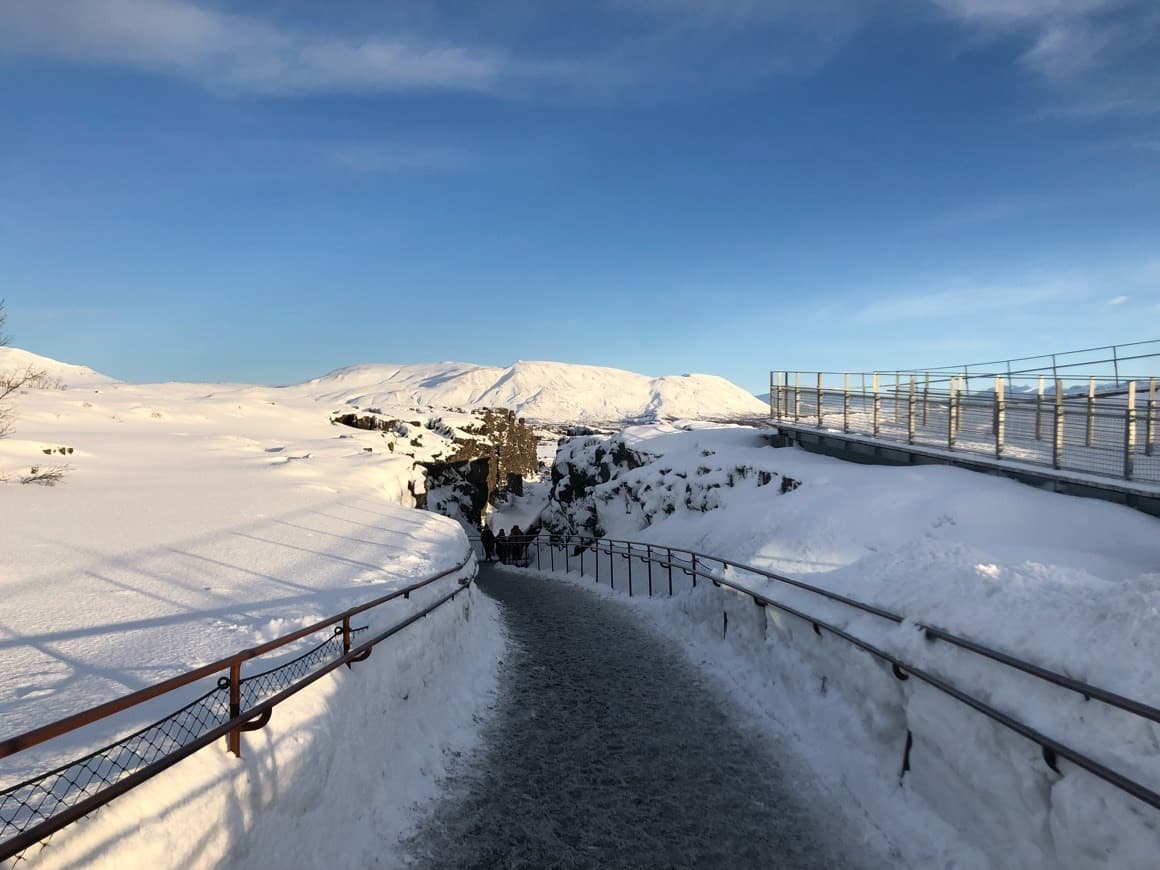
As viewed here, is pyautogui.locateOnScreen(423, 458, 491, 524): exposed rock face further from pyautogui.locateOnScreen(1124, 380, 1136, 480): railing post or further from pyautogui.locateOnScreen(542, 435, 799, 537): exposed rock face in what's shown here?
pyautogui.locateOnScreen(1124, 380, 1136, 480): railing post

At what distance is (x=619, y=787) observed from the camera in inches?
251

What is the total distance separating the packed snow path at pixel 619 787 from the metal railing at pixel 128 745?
1841 mm

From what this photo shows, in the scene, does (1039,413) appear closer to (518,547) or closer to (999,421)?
(999,421)

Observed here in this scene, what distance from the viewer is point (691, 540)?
2128cm

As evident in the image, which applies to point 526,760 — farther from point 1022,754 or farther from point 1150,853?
point 1150,853

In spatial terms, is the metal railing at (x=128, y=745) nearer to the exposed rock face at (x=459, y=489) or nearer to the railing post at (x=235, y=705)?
the railing post at (x=235, y=705)

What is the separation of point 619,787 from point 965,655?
11.3 ft

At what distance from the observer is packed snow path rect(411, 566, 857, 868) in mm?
5250

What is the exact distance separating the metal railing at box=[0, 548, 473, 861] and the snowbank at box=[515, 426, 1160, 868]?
5.22m

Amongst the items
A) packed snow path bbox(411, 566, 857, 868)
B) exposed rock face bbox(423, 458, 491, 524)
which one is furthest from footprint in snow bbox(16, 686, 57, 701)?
exposed rock face bbox(423, 458, 491, 524)

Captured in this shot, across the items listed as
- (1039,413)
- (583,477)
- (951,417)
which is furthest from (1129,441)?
(583,477)

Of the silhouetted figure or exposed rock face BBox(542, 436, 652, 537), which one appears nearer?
exposed rock face BBox(542, 436, 652, 537)

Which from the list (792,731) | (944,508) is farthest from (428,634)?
(944,508)

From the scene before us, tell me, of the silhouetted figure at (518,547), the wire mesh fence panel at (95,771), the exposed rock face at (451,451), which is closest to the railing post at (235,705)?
the wire mesh fence panel at (95,771)
